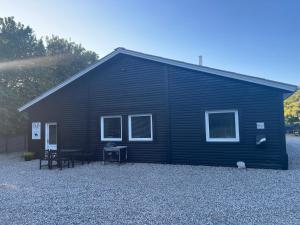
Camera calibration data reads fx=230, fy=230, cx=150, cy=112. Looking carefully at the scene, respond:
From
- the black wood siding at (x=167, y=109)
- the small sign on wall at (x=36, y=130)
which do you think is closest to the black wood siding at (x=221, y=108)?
the black wood siding at (x=167, y=109)

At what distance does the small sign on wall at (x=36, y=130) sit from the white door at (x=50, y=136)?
0.43 m

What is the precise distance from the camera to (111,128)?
1095cm

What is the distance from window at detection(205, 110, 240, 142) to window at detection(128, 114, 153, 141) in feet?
8.17

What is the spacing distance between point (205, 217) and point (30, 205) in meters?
3.50

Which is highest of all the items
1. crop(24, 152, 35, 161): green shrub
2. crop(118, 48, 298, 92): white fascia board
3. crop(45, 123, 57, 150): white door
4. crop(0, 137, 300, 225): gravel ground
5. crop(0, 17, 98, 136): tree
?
crop(0, 17, 98, 136): tree

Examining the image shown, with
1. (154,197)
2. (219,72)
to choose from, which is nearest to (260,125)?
(219,72)

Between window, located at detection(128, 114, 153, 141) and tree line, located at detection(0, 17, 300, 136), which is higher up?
tree line, located at detection(0, 17, 300, 136)

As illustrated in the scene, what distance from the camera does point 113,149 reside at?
9844 millimetres

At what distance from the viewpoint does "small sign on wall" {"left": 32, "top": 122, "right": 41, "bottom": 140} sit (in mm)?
12508

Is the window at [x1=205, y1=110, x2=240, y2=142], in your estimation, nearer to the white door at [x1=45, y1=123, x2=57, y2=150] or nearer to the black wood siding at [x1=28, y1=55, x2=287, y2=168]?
the black wood siding at [x1=28, y1=55, x2=287, y2=168]

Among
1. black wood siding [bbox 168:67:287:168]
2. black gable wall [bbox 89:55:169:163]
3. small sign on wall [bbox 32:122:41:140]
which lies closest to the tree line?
small sign on wall [bbox 32:122:41:140]

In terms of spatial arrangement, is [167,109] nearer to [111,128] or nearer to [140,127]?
[140,127]

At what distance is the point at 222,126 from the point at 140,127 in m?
3.52

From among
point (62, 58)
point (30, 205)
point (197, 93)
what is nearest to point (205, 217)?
point (30, 205)
